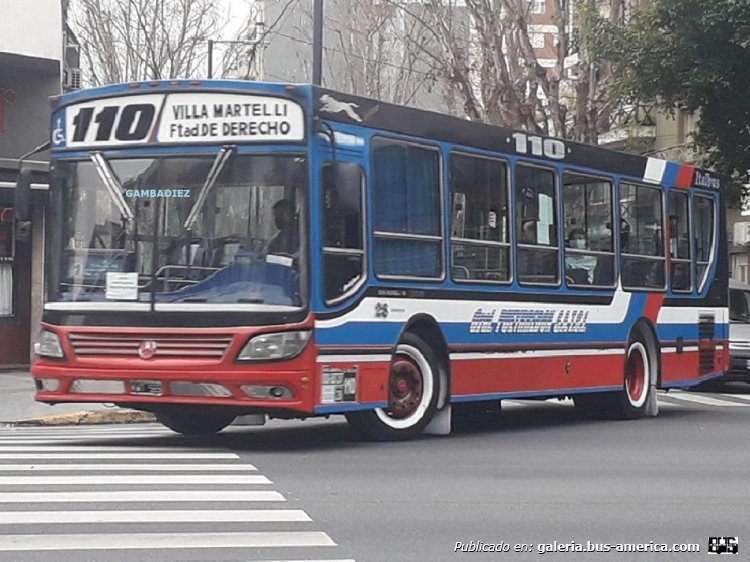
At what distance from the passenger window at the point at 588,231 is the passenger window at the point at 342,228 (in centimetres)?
373

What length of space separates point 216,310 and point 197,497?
295 cm

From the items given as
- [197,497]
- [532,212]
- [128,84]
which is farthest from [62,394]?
[532,212]

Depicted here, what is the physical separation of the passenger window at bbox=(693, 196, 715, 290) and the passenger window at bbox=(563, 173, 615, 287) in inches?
96.5

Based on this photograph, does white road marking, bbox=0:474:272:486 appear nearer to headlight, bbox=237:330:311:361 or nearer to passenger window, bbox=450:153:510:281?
headlight, bbox=237:330:311:361

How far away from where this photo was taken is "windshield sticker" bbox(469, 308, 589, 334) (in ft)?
47.7

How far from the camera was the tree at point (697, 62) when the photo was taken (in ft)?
77.4

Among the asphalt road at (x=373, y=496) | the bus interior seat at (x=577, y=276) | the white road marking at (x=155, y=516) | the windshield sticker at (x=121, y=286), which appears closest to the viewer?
the asphalt road at (x=373, y=496)

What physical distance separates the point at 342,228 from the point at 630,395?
5.96 m

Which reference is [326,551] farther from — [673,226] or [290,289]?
[673,226]

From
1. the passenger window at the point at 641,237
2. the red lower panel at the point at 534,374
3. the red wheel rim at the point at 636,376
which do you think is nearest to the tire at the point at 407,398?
the red lower panel at the point at 534,374


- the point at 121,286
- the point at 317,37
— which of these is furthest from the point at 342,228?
the point at 317,37

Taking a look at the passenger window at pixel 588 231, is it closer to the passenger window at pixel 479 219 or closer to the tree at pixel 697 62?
the passenger window at pixel 479 219

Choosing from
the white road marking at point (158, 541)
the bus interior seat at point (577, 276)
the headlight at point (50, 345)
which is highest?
the bus interior seat at point (577, 276)

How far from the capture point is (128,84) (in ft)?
42.2
